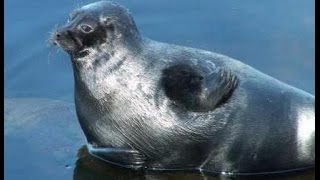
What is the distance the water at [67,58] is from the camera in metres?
8.11

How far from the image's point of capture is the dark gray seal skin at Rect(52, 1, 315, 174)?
7.72m

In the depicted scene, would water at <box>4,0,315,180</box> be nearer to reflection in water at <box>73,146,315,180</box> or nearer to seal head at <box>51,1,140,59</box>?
reflection in water at <box>73,146,315,180</box>

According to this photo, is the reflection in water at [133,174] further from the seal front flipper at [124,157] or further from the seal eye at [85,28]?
the seal eye at [85,28]

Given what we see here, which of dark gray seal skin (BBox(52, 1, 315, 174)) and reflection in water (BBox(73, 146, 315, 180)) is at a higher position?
dark gray seal skin (BBox(52, 1, 315, 174))

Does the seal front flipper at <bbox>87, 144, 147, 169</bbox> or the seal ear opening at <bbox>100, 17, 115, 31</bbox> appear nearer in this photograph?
the seal front flipper at <bbox>87, 144, 147, 169</bbox>

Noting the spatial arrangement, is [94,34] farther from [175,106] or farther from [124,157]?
[124,157]

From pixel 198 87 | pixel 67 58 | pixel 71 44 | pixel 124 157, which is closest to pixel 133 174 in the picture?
pixel 124 157

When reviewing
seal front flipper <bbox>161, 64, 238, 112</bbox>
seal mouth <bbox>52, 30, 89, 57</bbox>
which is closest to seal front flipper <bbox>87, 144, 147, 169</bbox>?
seal front flipper <bbox>161, 64, 238, 112</bbox>

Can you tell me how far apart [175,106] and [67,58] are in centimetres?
211

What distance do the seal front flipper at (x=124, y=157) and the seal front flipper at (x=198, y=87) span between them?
55 centimetres

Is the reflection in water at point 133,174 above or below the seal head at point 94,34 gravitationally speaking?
below

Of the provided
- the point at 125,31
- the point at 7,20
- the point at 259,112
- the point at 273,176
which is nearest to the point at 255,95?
the point at 259,112

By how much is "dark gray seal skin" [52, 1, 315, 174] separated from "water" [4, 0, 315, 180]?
19 centimetres

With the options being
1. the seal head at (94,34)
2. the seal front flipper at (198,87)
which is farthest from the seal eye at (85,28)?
the seal front flipper at (198,87)
